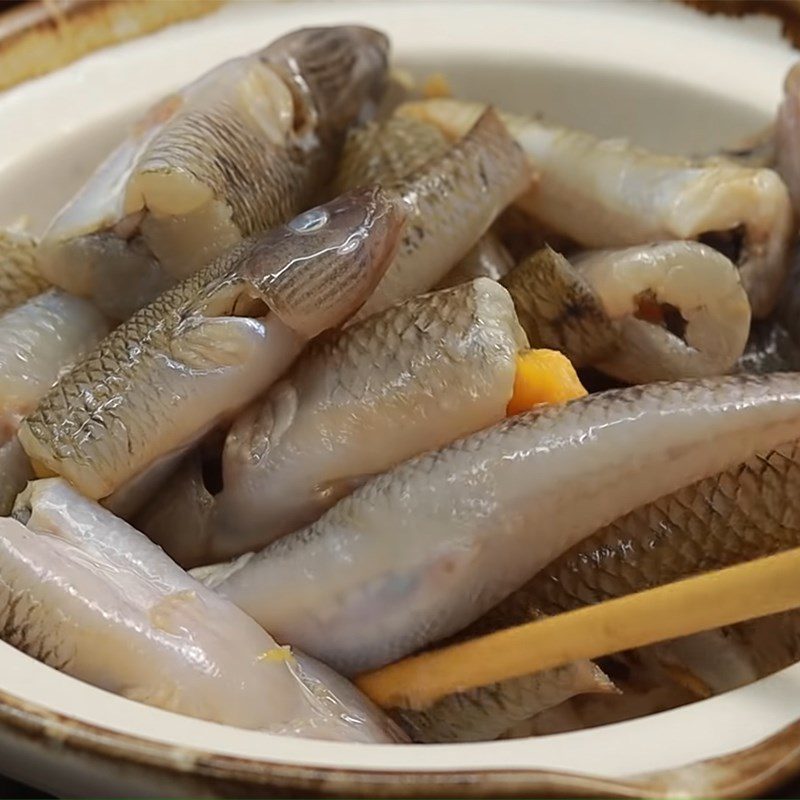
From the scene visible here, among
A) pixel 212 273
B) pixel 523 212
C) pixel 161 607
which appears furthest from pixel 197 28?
pixel 161 607

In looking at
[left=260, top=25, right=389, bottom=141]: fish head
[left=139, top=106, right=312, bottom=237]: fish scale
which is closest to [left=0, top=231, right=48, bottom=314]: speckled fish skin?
[left=139, top=106, right=312, bottom=237]: fish scale

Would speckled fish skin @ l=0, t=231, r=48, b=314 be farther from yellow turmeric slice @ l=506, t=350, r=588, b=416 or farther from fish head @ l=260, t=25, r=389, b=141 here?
yellow turmeric slice @ l=506, t=350, r=588, b=416

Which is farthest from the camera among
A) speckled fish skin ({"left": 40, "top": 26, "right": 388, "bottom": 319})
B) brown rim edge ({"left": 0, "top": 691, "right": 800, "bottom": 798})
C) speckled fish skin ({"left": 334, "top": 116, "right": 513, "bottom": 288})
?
speckled fish skin ({"left": 334, "top": 116, "right": 513, "bottom": 288})

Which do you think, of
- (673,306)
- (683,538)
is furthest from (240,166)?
(683,538)

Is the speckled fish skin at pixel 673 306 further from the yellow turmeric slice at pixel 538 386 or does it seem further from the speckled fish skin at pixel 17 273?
the speckled fish skin at pixel 17 273

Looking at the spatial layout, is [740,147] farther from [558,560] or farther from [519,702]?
[519,702]

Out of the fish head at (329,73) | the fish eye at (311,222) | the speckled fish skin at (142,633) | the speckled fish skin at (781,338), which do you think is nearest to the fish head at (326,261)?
the fish eye at (311,222)

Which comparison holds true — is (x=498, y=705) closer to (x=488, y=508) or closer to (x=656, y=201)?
(x=488, y=508)
